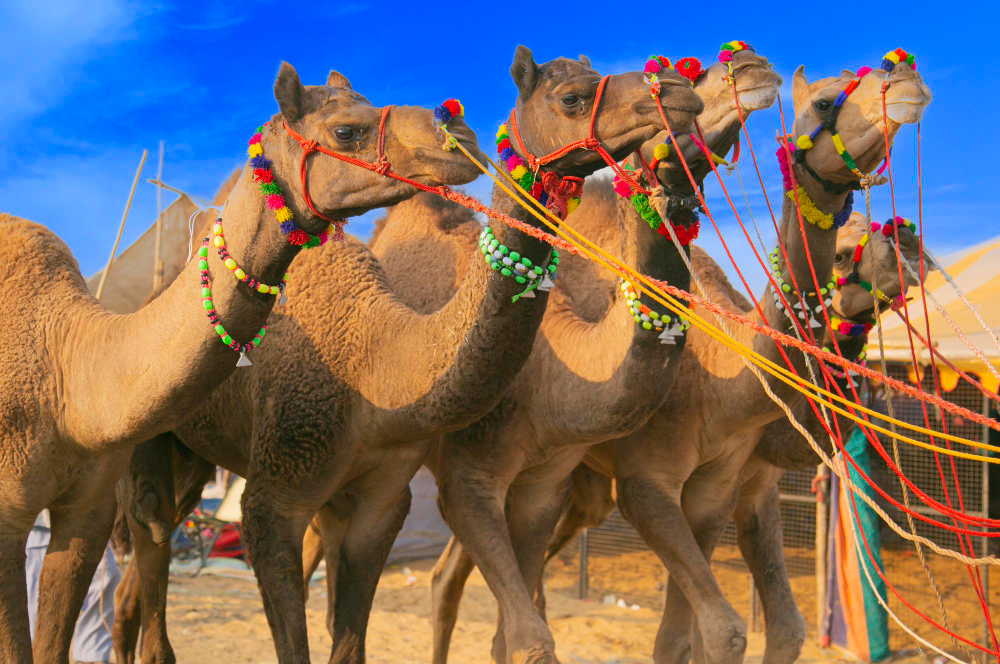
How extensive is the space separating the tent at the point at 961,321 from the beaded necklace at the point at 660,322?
3.50m

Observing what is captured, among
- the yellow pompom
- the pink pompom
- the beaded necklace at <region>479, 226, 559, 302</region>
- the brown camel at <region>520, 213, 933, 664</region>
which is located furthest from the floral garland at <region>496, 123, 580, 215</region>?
the brown camel at <region>520, 213, 933, 664</region>

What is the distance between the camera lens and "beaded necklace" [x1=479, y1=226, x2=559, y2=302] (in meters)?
3.45

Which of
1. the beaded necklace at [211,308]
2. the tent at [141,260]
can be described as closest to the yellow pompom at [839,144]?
the beaded necklace at [211,308]

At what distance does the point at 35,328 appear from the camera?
3715 millimetres

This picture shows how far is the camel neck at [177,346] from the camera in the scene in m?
3.16

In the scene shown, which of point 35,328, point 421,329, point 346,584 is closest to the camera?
point 35,328

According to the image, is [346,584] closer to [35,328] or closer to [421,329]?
[421,329]

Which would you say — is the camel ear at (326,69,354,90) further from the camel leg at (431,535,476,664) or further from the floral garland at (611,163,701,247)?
the camel leg at (431,535,476,664)

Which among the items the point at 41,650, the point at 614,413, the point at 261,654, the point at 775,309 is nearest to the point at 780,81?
the point at 775,309

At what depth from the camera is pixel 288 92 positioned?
10.5 ft

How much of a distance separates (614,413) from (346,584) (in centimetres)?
149

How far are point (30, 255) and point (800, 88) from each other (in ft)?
10.9

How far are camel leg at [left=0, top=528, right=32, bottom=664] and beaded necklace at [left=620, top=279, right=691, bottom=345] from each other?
8.19 ft

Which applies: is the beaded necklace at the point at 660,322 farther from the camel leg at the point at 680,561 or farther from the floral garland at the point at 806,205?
the camel leg at the point at 680,561
